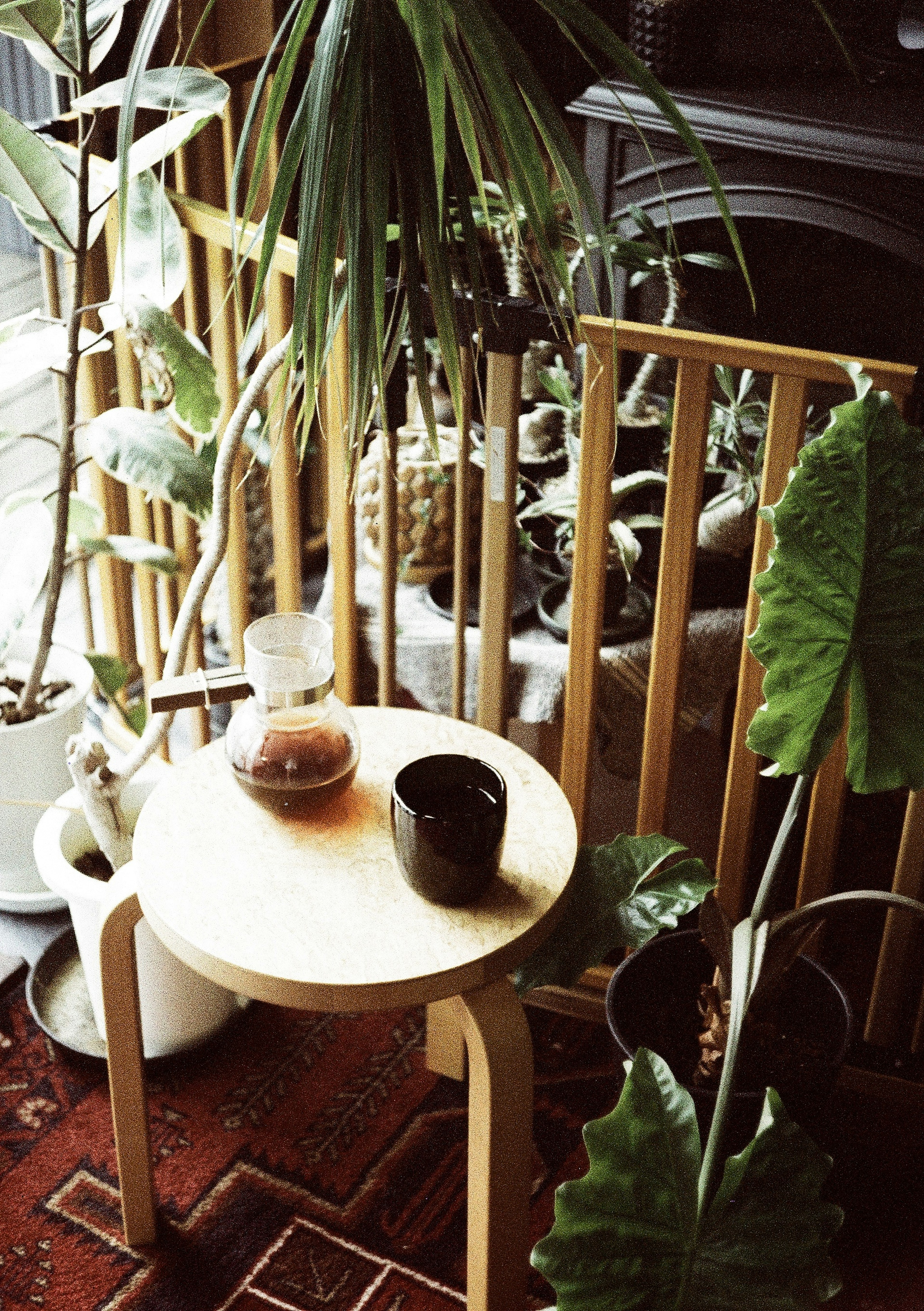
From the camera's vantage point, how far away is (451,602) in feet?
6.87

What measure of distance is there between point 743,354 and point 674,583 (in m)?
0.28

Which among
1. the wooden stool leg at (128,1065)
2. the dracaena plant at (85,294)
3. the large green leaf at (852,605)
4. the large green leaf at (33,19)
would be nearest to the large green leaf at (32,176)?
the dracaena plant at (85,294)

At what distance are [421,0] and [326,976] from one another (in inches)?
31.1

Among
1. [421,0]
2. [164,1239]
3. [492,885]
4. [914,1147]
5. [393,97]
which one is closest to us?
[421,0]

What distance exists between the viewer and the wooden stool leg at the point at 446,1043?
1.80 meters

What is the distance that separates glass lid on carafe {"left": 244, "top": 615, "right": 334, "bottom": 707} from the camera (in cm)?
136

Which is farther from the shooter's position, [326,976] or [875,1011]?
[875,1011]

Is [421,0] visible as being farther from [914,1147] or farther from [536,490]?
[914,1147]

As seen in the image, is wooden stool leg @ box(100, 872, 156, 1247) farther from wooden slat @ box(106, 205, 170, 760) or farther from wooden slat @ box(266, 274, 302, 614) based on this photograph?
wooden slat @ box(106, 205, 170, 760)

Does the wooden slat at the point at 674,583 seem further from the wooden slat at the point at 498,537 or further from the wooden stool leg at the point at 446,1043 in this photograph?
the wooden stool leg at the point at 446,1043

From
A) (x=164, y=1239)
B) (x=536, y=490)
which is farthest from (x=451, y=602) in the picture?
(x=164, y=1239)

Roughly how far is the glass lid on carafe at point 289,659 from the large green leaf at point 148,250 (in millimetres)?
472

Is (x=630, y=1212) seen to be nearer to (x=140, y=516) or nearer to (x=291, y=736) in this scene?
(x=291, y=736)

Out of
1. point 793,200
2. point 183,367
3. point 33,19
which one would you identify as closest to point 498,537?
point 183,367
